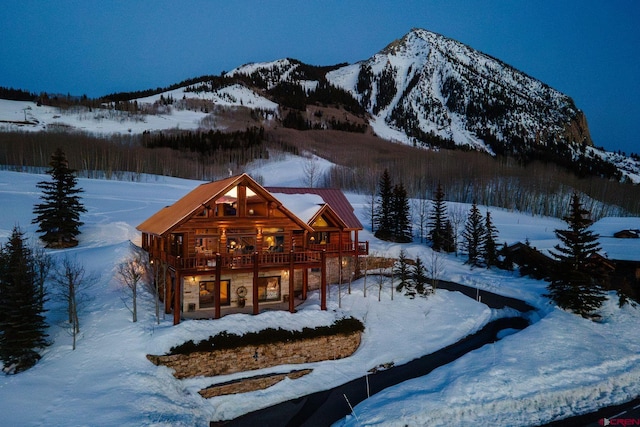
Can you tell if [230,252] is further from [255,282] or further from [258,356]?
[258,356]

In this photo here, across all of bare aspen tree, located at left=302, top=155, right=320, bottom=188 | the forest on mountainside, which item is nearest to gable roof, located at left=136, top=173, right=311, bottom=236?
the forest on mountainside

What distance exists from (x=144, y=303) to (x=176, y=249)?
3.62 metres

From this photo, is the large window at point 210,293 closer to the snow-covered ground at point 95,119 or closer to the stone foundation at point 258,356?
the stone foundation at point 258,356

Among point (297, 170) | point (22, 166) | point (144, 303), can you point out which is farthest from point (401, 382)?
point (297, 170)

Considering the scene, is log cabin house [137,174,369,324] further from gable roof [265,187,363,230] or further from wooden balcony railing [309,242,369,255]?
gable roof [265,187,363,230]

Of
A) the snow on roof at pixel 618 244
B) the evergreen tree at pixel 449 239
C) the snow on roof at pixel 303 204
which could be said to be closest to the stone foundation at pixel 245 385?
the snow on roof at pixel 303 204

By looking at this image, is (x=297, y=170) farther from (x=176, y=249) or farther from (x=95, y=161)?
(x=176, y=249)

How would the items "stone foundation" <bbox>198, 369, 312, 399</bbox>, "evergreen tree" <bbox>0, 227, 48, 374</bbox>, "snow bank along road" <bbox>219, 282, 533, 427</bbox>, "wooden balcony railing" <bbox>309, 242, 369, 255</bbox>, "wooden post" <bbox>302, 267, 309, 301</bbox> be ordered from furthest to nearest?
"wooden balcony railing" <bbox>309, 242, 369, 255</bbox> < "wooden post" <bbox>302, 267, 309, 301</bbox> < "stone foundation" <bbox>198, 369, 312, 399</bbox> < "evergreen tree" <bbox>0, 227, 48, 374</bbox> < "snow bank along road" <bbox>219, 282, 533, 427</bbox>

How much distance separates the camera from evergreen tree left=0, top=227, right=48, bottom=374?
1567 centimetres

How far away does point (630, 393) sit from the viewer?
52.5 ft

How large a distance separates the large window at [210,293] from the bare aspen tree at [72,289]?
620 centimetres

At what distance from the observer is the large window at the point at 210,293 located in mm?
22641

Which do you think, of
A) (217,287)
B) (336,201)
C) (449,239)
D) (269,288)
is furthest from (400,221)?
(217,287)

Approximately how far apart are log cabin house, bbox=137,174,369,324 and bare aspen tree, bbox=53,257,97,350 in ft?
12.8
